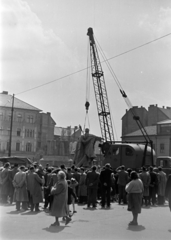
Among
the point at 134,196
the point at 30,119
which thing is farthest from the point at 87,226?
the point at 30,119

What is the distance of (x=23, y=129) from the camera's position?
7362 cm

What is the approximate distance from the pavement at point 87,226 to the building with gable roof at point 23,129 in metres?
56.5

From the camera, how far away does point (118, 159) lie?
23516mm

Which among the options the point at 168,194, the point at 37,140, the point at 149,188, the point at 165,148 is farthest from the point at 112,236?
the point at 37,140

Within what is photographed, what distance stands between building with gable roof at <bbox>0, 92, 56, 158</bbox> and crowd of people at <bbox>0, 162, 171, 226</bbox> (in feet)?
173

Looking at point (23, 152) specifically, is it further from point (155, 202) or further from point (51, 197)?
point (51, 197)

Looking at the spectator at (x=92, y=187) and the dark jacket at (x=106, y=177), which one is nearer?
the spectator at (x=92, y=187)

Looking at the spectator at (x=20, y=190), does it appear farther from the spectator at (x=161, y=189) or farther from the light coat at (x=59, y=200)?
the spectator at (x=161, y=189)

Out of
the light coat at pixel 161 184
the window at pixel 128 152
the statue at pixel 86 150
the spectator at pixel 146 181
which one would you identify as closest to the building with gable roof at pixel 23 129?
the statue at pixel 86 150

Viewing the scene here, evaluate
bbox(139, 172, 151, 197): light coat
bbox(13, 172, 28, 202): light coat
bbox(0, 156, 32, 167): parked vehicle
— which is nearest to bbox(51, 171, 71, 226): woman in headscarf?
bbox(13, 172, 28, 202): light coat

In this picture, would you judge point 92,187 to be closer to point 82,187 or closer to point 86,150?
point 82,187

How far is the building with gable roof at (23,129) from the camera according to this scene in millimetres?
68375

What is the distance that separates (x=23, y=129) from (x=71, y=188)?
64.0 meters

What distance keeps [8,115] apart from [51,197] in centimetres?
6029
